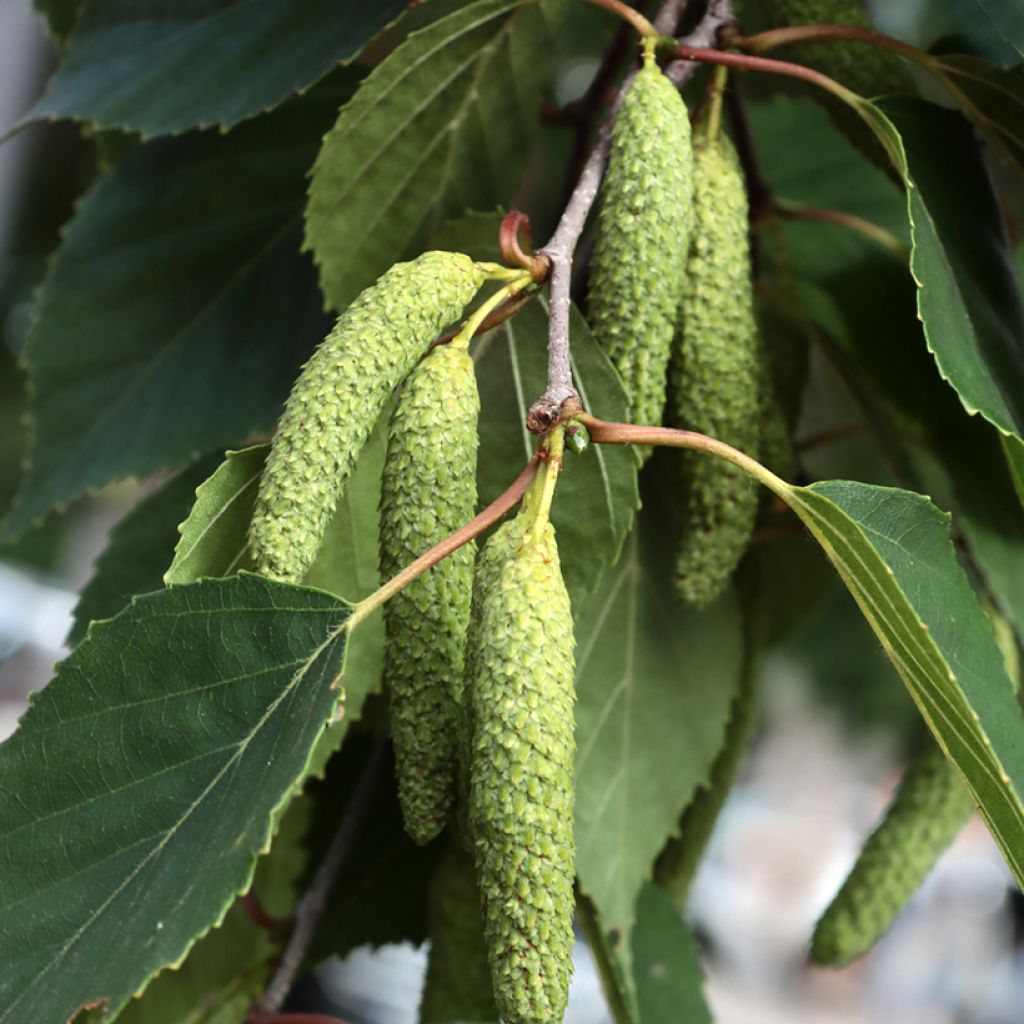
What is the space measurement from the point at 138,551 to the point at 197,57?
25 centimetres

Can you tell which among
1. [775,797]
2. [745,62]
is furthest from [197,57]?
[775,797]

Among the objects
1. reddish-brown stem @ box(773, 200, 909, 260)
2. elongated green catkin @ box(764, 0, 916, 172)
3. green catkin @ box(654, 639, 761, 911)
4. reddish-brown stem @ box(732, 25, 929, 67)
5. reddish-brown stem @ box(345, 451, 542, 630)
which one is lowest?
reddish-brown stem @ box(345, 451, 542, 630)

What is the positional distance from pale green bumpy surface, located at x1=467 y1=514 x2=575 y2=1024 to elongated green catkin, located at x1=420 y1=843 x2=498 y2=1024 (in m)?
0.27

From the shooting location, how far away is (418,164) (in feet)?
1.88

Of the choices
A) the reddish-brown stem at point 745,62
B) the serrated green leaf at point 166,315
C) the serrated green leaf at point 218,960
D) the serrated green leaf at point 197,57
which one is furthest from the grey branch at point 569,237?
the serrated green leaf at point 218,960

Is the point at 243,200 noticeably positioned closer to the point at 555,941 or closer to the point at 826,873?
the point at 555,941

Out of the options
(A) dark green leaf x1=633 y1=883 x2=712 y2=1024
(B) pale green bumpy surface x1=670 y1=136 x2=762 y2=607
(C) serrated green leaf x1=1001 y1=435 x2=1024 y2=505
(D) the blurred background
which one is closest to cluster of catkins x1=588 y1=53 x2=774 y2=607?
(B) pale green bumpy surface x1=670 y1=136 x2=762 y2=607

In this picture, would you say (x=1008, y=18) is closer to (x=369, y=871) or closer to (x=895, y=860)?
(x=895, y=860)

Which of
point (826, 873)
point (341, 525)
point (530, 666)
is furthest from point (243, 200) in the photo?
point (826, 873)

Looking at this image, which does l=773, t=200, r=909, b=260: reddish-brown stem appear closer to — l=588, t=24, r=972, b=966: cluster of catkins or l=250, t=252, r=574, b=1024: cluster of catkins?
l=588, t=24, r=972, b=966: cluster of catkins

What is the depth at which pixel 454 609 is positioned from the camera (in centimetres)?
43

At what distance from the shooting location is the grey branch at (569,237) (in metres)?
0.42

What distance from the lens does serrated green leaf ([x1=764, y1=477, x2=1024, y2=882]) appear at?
0.40 m

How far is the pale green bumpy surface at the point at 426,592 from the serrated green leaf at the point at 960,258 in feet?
0.56
